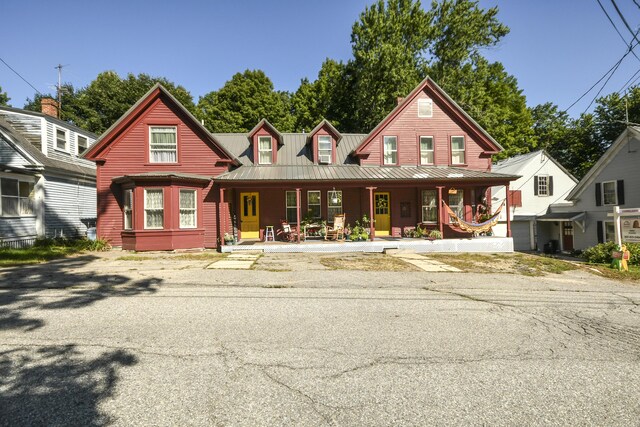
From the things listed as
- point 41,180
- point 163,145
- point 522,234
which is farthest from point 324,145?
point 522,234

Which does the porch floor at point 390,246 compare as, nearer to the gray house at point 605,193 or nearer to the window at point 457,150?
Result: the window at point 457,150

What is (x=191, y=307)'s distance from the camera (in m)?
5.90

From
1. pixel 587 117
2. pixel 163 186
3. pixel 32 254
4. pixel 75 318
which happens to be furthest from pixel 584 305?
pixel 587 117

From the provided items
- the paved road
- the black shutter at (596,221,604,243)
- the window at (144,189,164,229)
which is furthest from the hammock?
the window at (144,189,164,229)

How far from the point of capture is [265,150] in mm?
18484

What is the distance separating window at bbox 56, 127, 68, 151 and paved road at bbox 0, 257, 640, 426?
15.9 m

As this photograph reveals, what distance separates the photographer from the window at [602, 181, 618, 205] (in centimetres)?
2017

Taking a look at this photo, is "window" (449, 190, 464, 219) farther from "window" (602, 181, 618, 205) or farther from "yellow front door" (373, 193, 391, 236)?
"window" (602, 181, 618, 205)

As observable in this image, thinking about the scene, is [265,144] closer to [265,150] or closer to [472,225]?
[265,150]

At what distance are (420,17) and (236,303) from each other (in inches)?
1380

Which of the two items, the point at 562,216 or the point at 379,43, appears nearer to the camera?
the point at 562,216

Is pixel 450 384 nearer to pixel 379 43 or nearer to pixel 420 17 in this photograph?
pixel 379 43

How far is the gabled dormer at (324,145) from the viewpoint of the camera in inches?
743

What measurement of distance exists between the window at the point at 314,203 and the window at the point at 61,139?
1551cm
